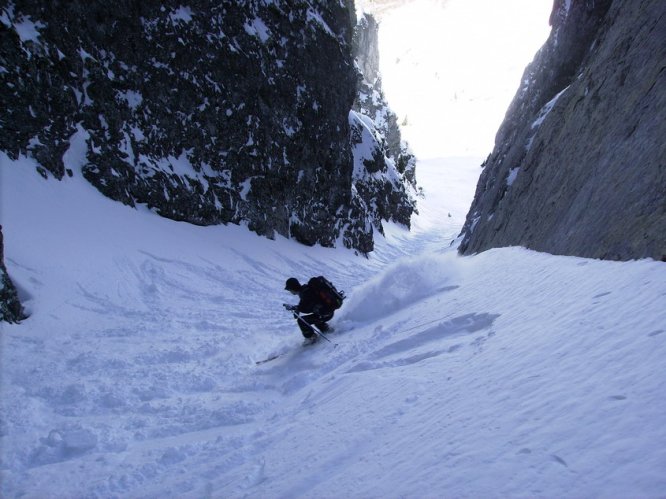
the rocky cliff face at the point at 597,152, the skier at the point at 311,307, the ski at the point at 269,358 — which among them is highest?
the rocky cliff face at the point at 597,152

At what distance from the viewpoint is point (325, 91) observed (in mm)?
23938

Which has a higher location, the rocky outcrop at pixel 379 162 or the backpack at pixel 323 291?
the rocky outcrop at pixel 379 162

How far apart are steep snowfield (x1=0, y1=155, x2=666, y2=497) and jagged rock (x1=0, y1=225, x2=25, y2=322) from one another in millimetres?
208

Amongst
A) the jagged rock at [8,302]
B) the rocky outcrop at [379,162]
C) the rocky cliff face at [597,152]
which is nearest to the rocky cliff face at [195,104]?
the jagged rock at [8,302]

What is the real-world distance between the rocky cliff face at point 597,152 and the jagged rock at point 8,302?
8947mm

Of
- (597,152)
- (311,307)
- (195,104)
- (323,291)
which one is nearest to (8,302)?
(311,307)

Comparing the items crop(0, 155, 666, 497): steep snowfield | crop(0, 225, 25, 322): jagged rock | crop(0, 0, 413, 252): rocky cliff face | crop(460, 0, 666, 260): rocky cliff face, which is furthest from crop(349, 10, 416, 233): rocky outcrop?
crop(0, 225, 25, 322): jagged rock

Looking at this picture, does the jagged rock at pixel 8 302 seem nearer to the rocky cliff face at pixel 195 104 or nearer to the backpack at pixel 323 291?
the backpack at pixel 323 291

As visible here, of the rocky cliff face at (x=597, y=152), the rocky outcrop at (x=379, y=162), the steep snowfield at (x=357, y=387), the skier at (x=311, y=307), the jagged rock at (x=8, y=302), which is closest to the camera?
the steep snowfield at (x=357, y=387)

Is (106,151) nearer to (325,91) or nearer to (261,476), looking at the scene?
(325,91)

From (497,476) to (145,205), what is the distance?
1567 cm

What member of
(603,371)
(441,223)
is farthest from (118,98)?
(441,223)

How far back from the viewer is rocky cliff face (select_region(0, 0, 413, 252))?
13.6 meters

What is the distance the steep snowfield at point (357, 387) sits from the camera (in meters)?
2.43
